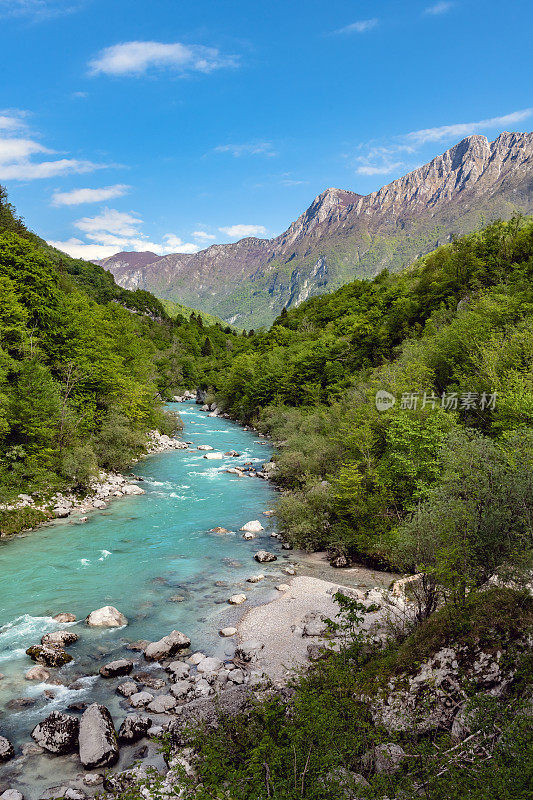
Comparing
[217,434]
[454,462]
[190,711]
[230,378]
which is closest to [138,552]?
[190,711]

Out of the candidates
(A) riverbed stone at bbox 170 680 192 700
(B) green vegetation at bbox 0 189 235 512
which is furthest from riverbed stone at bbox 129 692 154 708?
(B) green vegetation at bbox 0 189 235 512

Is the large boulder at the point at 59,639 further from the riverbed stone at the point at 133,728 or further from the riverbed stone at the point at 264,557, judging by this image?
the riverbed stone at the point at 264,557

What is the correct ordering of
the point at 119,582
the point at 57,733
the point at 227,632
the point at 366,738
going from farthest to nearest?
the point at 119,582 < the point at 227,632 < the point at 57,733 < the point at 366,738

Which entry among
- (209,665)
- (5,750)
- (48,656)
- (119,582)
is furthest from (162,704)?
(119,582)

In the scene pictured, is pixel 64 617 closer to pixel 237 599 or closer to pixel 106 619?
pixel 106 619

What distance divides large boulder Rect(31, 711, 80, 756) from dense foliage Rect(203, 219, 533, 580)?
9396 mm

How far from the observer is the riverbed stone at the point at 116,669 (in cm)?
1223

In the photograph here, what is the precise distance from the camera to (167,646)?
1330 centimetres

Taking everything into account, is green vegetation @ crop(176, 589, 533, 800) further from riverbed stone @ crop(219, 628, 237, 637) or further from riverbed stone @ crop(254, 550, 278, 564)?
riverbed stone @ crop(254, 550, 278, 564)

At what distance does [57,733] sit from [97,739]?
101cm

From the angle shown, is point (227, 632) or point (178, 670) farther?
point (227, 632)

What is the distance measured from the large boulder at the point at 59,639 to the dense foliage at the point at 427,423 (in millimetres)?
11198

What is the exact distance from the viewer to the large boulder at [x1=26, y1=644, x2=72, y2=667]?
1258 cm

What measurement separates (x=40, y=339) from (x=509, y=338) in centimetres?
3160
